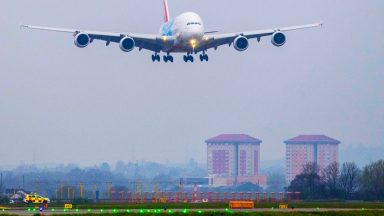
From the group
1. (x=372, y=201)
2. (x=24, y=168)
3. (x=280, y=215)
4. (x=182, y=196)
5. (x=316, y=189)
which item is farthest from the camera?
(x=24, y=168)

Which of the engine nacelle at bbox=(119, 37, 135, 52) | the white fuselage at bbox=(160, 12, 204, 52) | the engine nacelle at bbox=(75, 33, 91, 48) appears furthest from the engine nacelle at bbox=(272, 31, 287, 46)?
the engine nacelle at bbox=(75, 33, 91, 48)

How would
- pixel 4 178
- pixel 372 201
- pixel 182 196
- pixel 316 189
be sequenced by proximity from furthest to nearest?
pixel 4 178 < pixel 182 196 < pixel 316 189 < pixel 372 201

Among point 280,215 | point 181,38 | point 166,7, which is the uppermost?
point 166,7

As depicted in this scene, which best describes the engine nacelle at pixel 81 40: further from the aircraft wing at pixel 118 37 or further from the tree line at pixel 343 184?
the tree line at pixel 343 184

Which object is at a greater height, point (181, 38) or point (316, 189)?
point (181, 38)

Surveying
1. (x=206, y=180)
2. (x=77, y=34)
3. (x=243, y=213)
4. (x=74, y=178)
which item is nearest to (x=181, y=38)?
(x=77, y=34)

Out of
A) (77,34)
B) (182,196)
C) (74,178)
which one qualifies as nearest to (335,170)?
(182,196)

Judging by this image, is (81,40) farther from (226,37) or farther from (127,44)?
(226,37)

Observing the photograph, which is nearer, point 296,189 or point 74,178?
point 296,189

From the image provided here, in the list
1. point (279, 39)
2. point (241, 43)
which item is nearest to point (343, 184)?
point (279, 39)

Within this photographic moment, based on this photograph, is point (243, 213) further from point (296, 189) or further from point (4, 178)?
point (4, 178)
